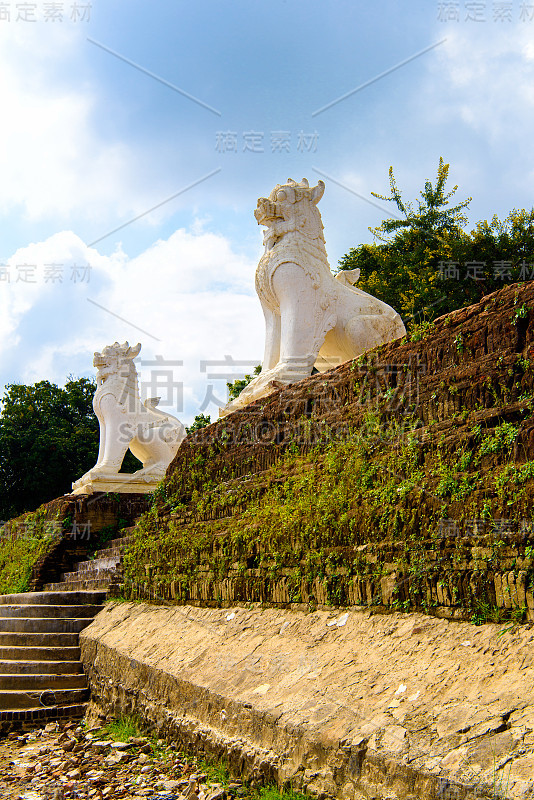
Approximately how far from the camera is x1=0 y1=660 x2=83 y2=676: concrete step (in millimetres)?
7129

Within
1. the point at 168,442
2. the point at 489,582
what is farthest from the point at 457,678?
A: the point at 168,442

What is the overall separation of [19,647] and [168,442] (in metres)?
5.84

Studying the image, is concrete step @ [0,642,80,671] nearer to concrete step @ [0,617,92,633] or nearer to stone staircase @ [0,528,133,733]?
stone staircase @ [0,528,133,733]

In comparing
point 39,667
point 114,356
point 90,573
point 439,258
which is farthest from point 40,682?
point 439,258

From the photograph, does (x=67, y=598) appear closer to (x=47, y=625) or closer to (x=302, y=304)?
(x=47, y=625)

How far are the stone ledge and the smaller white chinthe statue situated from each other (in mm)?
7786

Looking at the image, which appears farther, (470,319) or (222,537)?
(222,537)

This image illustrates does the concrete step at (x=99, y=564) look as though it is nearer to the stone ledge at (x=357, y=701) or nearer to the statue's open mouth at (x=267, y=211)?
the stone ledge at (x=357, y=701)

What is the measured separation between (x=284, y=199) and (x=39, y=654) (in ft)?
17.5

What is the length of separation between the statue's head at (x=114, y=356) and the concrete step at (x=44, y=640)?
6159 mm

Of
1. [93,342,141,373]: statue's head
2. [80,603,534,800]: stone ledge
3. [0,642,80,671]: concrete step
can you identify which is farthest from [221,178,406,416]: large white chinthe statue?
[93,342,141,373]: statue's head

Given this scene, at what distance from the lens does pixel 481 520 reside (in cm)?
329

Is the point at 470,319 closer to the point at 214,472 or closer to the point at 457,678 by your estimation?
the point at 457,678

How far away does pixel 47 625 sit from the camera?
7789mm
